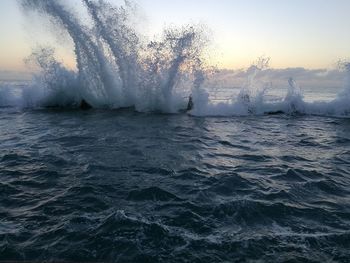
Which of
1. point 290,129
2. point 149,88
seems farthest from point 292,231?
point 149,88

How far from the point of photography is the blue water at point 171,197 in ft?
15.5

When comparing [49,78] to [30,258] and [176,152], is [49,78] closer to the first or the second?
[176,152]

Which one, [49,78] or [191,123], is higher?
[49,78]

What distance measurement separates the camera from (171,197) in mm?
6527

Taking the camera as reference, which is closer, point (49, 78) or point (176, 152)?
point (176, 152)

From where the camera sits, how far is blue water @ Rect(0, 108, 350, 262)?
472 centimetres

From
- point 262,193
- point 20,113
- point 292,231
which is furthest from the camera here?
point 20,113

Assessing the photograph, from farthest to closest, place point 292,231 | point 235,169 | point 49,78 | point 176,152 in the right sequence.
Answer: point 49,78 < point 176,152 < point 235,169 < point 292,231

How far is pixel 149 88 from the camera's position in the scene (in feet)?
66.2

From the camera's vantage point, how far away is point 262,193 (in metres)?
6.88

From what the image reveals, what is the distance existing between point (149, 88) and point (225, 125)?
241 inches

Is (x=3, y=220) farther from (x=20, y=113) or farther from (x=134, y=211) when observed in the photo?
(x=20, y=113)

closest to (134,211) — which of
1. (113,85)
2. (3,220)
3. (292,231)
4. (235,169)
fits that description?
(3,220)

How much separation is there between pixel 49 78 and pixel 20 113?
15.7ft
